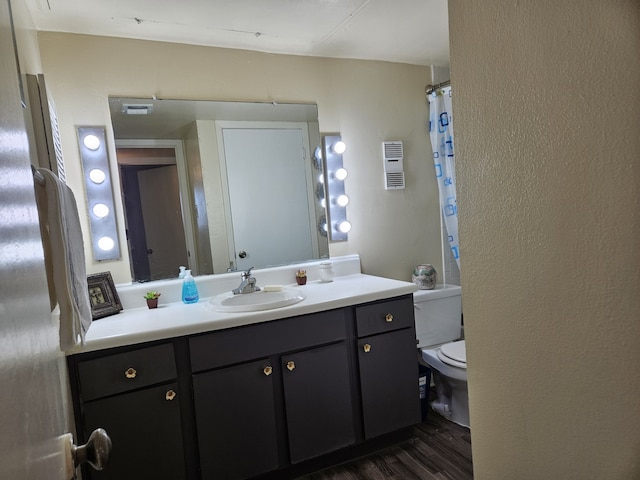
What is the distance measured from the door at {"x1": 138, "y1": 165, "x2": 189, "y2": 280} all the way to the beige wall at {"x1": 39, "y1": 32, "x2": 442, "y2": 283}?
0.13 metres

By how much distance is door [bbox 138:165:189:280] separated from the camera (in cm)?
204

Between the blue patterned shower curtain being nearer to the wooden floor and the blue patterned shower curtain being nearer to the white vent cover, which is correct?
the white vent cover

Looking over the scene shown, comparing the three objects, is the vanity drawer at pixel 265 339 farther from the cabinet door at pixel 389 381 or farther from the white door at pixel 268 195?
the white door at pixel 268 195

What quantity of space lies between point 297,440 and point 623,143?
67.9 inches

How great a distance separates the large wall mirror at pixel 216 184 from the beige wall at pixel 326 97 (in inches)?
2.9

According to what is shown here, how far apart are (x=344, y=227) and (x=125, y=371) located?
145 cm

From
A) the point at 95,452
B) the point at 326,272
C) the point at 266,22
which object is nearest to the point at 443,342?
the point at 326,272

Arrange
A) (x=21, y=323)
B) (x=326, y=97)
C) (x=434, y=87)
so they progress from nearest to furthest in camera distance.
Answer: (x=21, y=323) → (x=326, y=97) → (x=434, y=87)

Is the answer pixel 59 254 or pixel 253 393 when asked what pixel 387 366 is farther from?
pixel 59 254

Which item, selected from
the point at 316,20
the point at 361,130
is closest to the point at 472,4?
the point at 316,20

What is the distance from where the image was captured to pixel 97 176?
1946 mm

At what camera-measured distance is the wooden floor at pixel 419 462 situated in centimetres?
188

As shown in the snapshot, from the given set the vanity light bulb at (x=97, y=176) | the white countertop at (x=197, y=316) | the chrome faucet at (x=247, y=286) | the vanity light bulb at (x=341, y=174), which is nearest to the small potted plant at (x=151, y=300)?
the white countertop at (x=197, y=316)

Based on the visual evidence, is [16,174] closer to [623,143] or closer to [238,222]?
[623,143]
